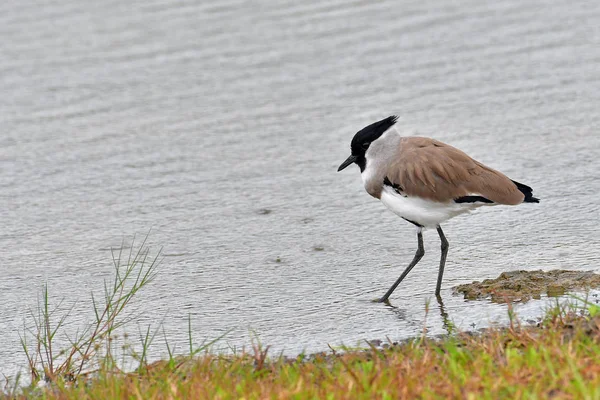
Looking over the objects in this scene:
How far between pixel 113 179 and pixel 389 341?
4.03m

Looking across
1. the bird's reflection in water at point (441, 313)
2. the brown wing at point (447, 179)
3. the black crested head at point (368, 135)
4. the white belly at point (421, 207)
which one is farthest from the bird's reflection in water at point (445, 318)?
the black crested head at point (368, 135)

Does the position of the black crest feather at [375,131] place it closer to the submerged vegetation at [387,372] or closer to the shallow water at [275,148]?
the shallow water at [275,148]

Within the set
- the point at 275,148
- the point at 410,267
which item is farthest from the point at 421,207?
the point at 275,148

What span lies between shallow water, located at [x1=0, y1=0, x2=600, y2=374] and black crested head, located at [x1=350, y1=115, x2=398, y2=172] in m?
0.81

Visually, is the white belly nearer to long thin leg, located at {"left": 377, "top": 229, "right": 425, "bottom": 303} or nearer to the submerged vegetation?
long thin leg, located at {"left": 377, "top": 229, "right": 425, "bottom": 303}

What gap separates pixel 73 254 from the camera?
711cm

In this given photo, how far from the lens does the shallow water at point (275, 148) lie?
6.34 meters

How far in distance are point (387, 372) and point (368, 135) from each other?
222cm

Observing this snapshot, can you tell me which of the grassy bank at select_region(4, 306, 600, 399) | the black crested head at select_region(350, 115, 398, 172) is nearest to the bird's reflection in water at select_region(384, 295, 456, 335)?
the grassy bank at select_region(4, 306, 600, 399)

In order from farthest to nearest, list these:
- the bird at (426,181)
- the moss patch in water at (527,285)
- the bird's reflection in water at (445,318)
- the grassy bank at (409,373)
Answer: the bird at (426,181) → the moss patch in water at (527,285) → the bird's reflection in water at (445,318) → the grassy bank at (409,373)

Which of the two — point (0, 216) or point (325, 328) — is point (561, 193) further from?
point (0, 216)

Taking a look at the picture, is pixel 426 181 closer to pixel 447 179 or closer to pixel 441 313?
pixel 447 179

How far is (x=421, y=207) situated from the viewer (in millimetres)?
5992

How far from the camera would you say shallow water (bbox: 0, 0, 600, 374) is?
634 centimetres
